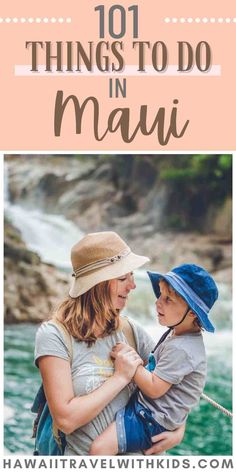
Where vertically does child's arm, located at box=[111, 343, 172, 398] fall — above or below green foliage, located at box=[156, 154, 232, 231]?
below

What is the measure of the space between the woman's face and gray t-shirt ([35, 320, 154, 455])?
0.07 meters

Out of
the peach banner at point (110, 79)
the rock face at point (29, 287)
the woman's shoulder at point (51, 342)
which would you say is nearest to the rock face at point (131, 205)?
the rock face at point (29, 287)

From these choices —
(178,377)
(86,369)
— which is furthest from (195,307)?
(86,369)

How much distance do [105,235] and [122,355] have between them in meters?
0.26

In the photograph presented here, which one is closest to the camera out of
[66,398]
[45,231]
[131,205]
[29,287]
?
[66,398]

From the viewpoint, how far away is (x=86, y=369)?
1.42m

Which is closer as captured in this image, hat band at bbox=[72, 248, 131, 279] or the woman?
the woman

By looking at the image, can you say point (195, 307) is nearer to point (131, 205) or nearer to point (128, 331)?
point (128, 331)

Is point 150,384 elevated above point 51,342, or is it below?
below

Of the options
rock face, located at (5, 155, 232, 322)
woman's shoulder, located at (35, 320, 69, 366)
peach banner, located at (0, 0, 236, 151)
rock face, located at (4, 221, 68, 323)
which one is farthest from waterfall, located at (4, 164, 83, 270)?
woman's shoulder, located at (35, 320, 69, 366)

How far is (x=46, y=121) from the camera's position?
239 cm

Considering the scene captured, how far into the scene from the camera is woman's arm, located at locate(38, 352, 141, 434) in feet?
4.46

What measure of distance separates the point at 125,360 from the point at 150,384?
0.25 feet

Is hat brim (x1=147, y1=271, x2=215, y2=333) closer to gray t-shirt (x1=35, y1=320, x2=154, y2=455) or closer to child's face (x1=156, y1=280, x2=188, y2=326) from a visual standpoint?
child's face (x1=156, y1=280, x2=188, y2=326)
